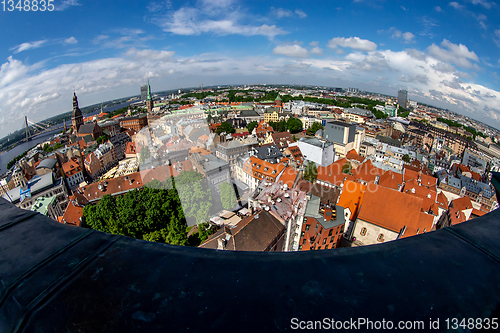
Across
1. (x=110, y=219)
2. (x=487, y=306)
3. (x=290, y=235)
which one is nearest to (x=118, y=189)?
(x=110, y=219)

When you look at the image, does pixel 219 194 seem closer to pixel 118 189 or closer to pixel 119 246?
pixel 118 189

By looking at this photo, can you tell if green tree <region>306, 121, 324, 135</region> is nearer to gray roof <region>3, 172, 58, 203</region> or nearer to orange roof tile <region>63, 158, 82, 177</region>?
orange roof tile <region>63, 158, 82, 177</region>

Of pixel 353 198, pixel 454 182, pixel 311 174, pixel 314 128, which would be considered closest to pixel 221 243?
pixel 353 198

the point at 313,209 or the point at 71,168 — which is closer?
the point at 313,209

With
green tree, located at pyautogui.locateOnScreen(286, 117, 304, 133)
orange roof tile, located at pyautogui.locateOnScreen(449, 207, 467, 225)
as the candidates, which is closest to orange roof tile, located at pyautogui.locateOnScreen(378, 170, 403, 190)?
orange roof tile, located at pyautogui.locateOnScreen(449, 207, 467, 225)

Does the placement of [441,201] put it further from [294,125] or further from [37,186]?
[37,186]

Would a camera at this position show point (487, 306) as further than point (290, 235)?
No
